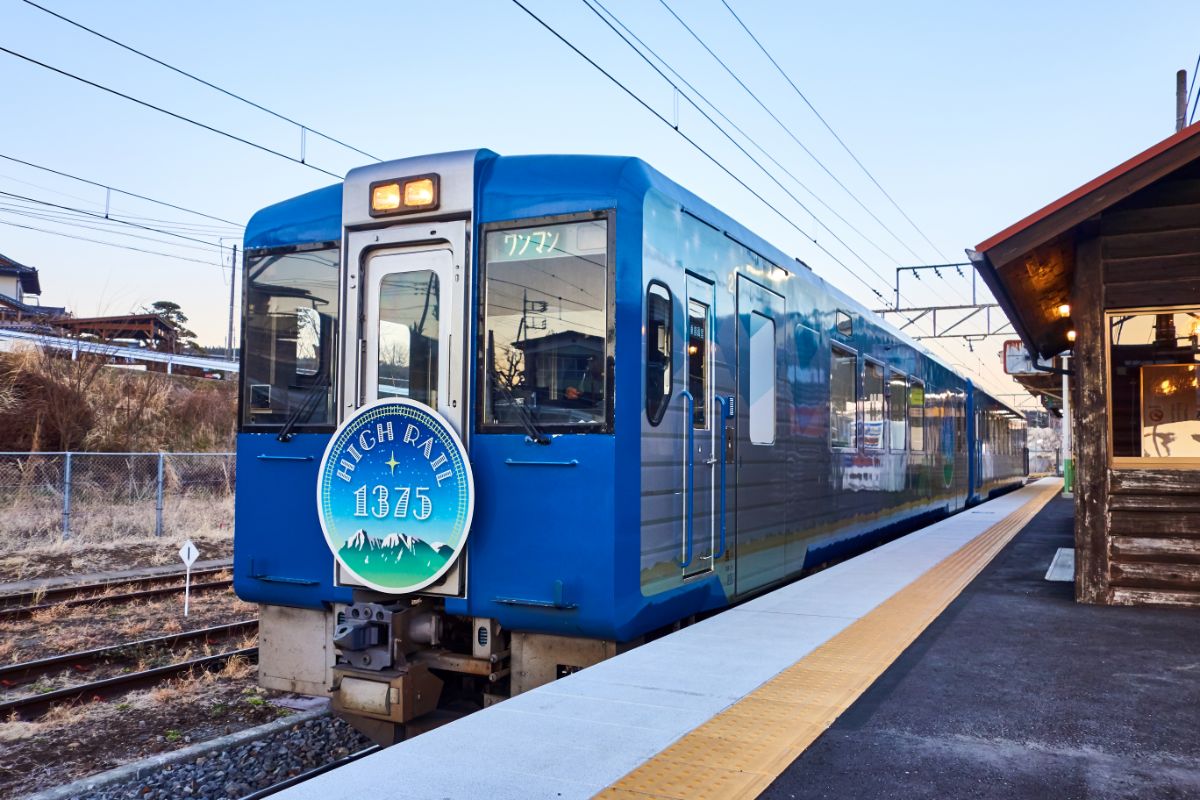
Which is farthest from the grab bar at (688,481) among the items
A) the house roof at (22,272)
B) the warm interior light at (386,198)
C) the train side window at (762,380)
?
the house roof at (22,272)

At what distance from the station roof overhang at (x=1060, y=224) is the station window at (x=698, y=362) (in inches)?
102

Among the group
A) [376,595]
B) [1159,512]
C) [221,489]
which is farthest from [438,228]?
[221,489]

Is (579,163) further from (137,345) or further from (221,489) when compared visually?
(137,345)

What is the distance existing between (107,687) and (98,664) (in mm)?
1067

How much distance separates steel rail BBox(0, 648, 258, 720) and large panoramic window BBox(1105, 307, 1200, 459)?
755 centimetres

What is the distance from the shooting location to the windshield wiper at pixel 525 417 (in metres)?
5.14

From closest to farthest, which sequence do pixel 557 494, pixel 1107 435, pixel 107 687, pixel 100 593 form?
1. pixel 557 494
2. pixel 107 687
3. pixel 1107 435
4. pixel 100 593

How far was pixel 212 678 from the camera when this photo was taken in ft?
25.0

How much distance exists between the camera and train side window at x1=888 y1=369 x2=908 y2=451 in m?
12.2

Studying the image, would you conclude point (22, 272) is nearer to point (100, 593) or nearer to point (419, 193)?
point (100, 593)

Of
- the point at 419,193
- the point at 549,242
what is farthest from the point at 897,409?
the point at 419,193

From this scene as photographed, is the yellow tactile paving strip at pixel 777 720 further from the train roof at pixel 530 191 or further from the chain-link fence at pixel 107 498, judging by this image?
the chain-link fence at pixel 107 498

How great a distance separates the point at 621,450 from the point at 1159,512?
4895 millimetres

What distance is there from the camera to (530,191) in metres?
5.36
